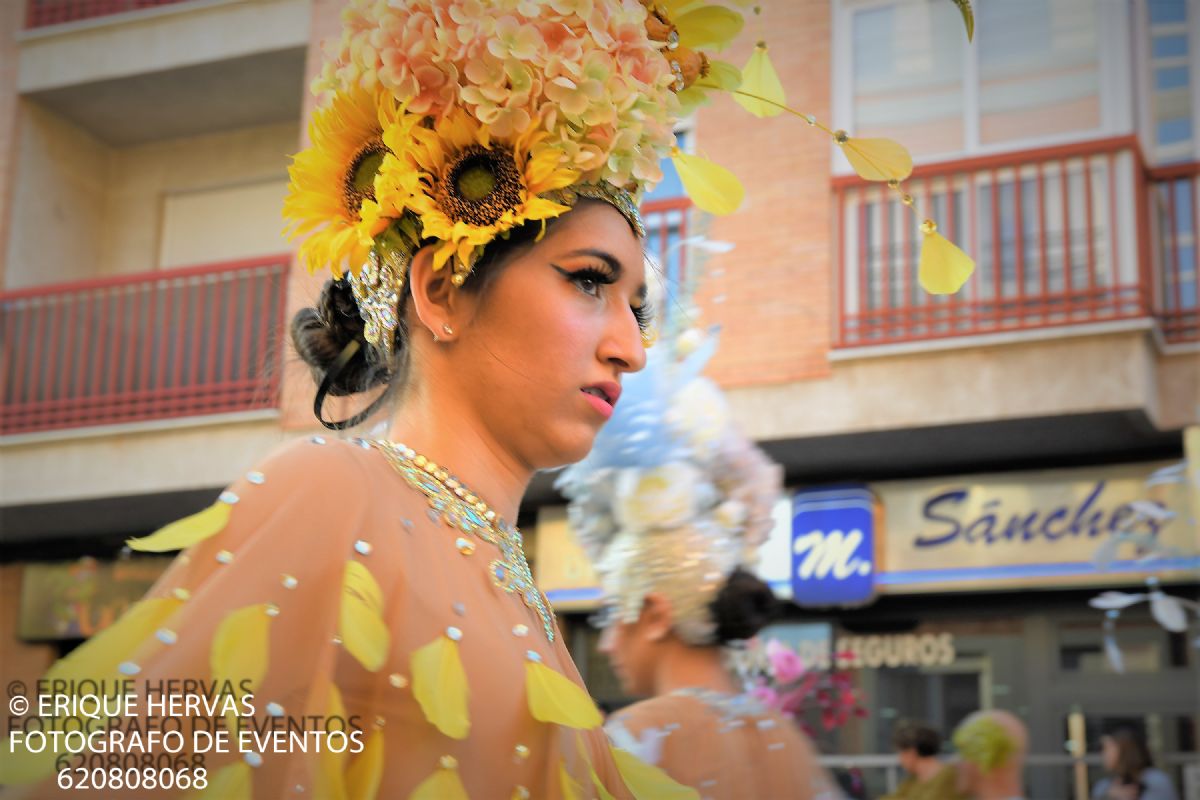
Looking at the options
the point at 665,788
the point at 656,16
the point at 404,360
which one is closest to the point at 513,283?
the point at 404,360

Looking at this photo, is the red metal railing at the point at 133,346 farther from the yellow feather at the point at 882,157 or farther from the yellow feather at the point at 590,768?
the yellow feather at the point at 590,768

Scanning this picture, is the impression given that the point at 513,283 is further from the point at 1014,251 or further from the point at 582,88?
the point at 1014,251

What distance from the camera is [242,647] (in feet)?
3.45

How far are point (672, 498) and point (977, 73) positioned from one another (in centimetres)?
529

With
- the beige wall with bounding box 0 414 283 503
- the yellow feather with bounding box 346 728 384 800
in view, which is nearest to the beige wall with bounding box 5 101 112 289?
the beige wall with bounding box 0 414 283 503

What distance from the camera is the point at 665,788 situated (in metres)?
1.47

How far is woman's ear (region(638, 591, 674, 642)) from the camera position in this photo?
9.25ft

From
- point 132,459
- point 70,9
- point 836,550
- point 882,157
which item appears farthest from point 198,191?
point 882,157

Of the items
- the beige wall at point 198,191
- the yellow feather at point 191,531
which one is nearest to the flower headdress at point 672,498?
the yellow feather at point 191,531

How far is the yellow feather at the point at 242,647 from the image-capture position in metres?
1.04

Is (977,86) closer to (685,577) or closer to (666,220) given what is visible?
(666,220)

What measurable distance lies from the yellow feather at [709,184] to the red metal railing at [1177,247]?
6.00m

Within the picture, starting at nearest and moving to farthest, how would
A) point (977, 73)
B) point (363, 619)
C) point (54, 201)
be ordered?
point (363, 619), point (977, 73), point (54, 201)

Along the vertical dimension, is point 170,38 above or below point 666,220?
above
